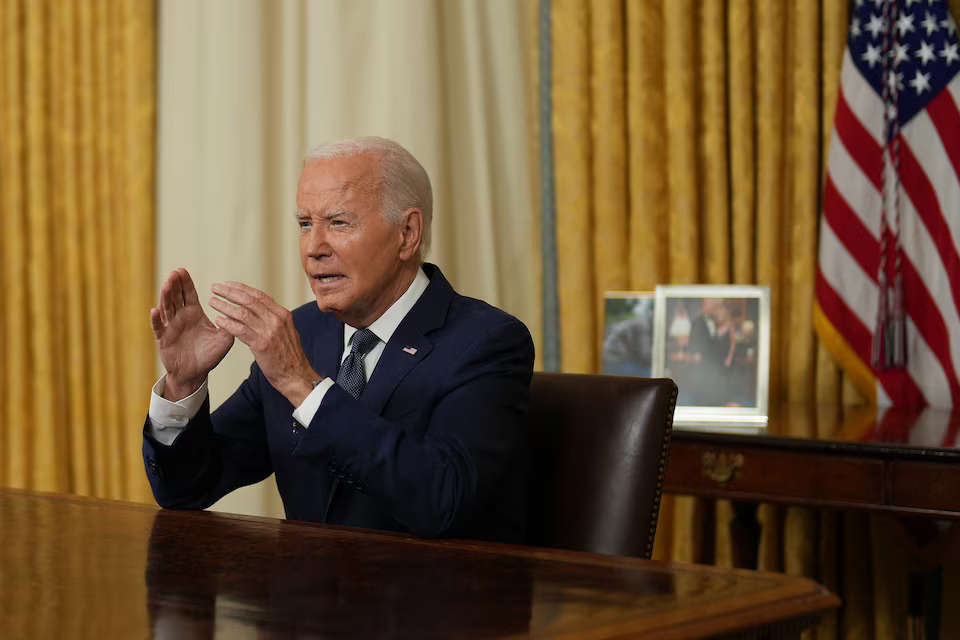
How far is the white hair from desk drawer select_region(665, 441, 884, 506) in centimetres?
106

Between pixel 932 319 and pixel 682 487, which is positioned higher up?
pixel 932 319

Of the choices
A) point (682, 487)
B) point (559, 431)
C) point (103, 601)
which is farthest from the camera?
point (682, 487)

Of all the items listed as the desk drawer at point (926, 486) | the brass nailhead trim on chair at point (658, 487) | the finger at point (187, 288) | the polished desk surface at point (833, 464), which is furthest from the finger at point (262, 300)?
the desk drawer at point (926, 486)

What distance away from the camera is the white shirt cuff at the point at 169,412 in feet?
7.49

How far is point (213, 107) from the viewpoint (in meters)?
4.45

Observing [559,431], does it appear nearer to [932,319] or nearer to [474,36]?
[932,319]

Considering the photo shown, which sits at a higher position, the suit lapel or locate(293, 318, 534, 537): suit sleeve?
the suit lapel

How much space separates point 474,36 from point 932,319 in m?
1.78

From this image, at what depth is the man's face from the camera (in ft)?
7.80

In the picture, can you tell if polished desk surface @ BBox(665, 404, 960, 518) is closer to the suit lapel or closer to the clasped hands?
the suit lapel

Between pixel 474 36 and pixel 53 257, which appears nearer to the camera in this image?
pixel 474 36

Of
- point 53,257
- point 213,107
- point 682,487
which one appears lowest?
point 682,487

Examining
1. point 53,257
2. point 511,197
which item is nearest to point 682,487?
point 511,197

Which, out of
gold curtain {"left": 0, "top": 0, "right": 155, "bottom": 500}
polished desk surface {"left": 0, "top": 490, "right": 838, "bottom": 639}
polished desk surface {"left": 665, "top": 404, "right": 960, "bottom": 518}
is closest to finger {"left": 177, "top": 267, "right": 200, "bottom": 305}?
polished desk surface {"left": 0, "top": 490, "right": 838, "bottom": 639}
